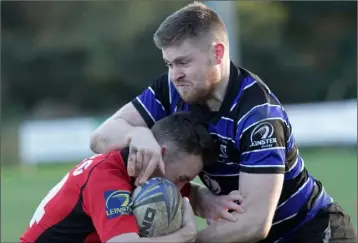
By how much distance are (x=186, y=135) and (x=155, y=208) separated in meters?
0.48

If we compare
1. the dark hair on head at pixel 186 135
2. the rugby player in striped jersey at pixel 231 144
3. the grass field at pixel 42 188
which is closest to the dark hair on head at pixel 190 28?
the rugby player in striped jersey at pixel 231 144

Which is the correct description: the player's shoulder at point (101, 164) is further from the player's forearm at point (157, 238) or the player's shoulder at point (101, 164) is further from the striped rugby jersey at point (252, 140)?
the striped rugby jersey at point (252, 140)

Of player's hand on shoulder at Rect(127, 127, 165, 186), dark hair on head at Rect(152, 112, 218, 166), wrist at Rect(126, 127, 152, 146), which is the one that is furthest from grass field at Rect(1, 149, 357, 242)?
player's hand on shoulder at Rect(127, 127, 165, 186)

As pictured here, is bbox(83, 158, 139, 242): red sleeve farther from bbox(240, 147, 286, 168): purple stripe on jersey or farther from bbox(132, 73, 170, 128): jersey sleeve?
bbox(132, 73, 170, 128): jersey sleeve

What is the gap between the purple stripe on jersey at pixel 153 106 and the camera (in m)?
5.96

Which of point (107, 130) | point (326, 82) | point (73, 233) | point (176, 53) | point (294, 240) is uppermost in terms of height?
point (176, 53)

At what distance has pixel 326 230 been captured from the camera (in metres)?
5.71

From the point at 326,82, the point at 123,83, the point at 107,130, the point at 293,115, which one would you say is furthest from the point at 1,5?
the point at 107,130

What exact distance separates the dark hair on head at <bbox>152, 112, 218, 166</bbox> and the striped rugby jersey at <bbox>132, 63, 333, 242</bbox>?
19 centimetres

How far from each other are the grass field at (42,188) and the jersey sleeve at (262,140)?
11.8ft

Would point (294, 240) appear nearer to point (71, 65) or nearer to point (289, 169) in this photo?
point (289, 169)

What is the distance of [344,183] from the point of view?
607 inches

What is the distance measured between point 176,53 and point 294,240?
157 centimetres

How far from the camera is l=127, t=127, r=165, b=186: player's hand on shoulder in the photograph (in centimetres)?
496
